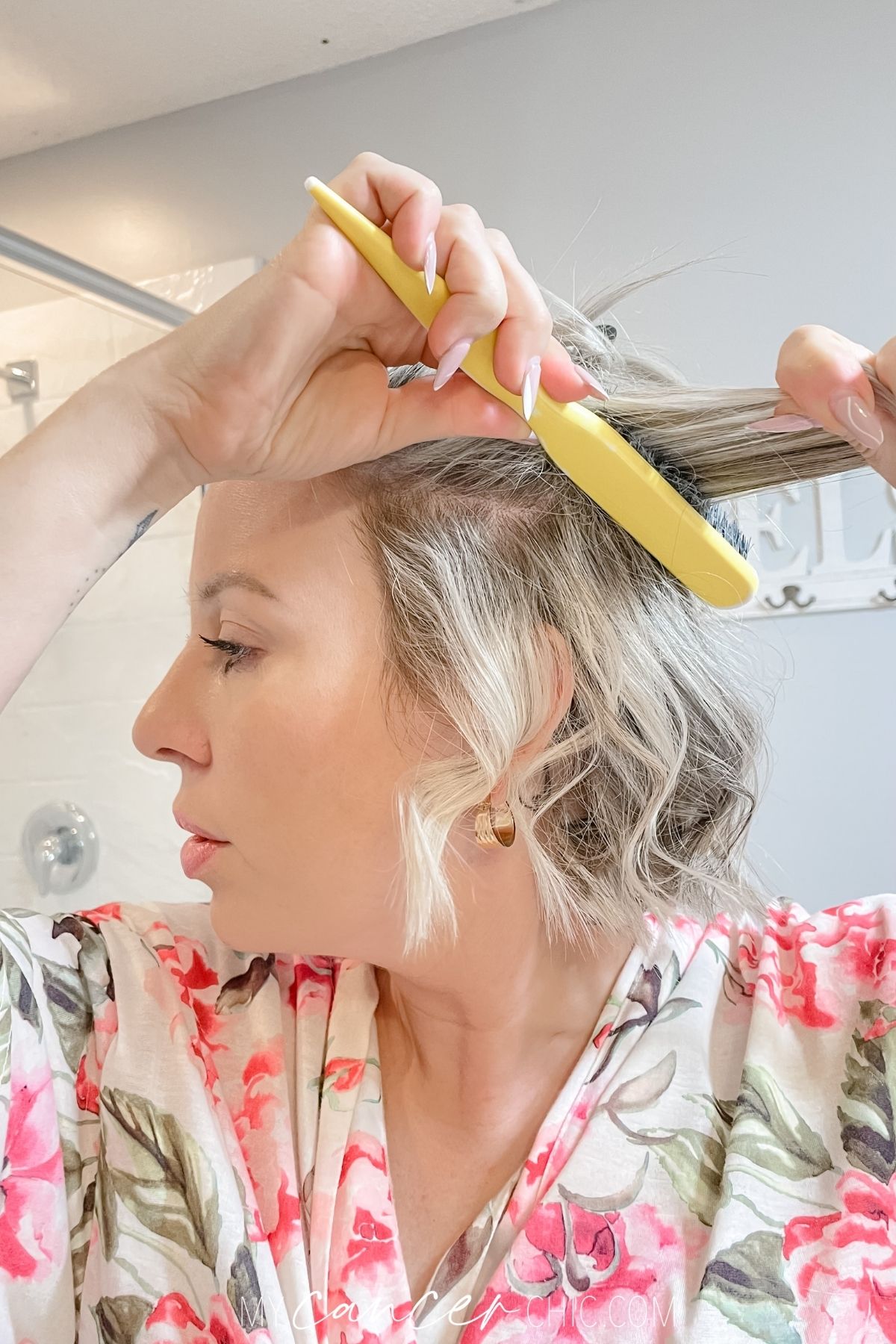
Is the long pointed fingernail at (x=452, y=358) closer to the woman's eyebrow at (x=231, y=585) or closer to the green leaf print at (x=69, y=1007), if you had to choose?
the woman's eyebrow at (x=231, y=585)

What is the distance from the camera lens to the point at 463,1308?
2.42ft

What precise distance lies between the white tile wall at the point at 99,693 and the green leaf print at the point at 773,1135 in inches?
40.4

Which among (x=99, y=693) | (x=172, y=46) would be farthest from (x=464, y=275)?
(x=172, y=46)

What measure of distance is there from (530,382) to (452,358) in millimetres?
45

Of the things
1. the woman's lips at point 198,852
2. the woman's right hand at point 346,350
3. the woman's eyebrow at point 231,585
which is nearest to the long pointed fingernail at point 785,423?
the woman's right hand at point 346,350

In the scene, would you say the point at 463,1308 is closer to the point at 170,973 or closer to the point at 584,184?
the point at 170,973

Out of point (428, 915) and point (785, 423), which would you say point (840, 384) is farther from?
point (428, 915)

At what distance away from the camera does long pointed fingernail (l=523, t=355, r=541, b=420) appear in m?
0.62

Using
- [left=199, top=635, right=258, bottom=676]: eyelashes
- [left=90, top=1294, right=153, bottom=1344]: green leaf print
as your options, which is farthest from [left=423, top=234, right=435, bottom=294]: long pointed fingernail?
[left=90, top=1294, right=153, bottom=1344]: green leaf print

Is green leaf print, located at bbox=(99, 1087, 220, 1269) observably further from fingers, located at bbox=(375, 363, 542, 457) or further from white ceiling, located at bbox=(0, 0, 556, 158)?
white ceiling, located at bbox=(0, 0, 556, 158)

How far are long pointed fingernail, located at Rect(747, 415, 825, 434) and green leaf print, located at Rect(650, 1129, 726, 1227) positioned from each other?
0.46m

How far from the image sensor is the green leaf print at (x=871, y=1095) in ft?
2.37

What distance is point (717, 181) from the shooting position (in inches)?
69.6

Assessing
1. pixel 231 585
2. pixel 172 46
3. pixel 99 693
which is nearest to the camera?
pixel 231 585
